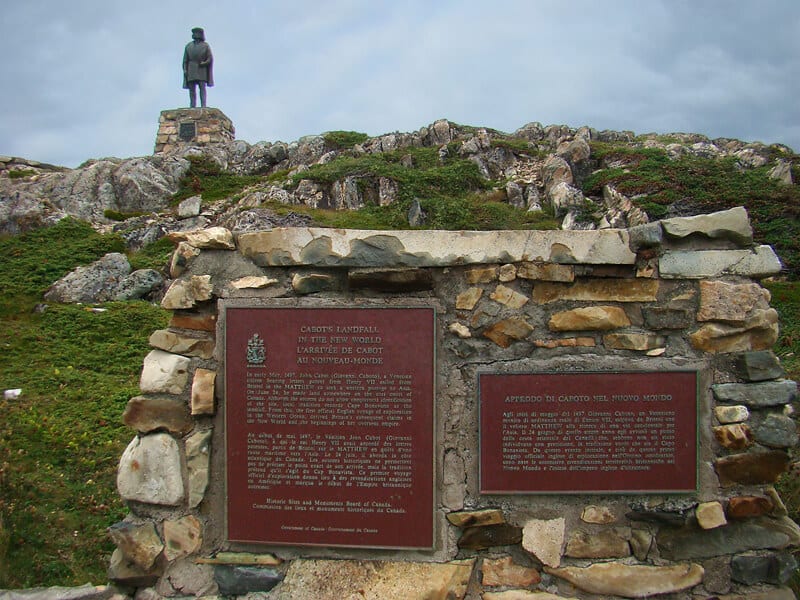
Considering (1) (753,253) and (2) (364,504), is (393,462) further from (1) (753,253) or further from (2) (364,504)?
(1) (753,253)

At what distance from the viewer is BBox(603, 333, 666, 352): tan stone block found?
10.7 feet

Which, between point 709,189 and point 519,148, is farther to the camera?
point 519,148

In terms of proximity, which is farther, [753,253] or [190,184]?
[190,184]

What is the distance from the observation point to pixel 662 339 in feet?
10.7

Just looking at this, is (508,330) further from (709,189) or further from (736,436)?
(709,189)

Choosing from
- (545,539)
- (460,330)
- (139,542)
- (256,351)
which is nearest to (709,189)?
(460,330)

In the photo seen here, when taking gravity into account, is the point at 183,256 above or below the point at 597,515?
above

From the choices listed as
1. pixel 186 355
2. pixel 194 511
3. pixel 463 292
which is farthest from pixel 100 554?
pixel 463 292

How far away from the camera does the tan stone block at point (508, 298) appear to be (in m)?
3.31

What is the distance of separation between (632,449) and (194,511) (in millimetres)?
2621

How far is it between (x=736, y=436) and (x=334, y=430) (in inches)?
91.7

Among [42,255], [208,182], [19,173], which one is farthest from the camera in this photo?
[208,182]

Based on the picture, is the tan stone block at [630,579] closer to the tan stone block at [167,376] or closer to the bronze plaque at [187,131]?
the tan stone block at [167,376]

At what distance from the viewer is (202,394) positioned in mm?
3291
